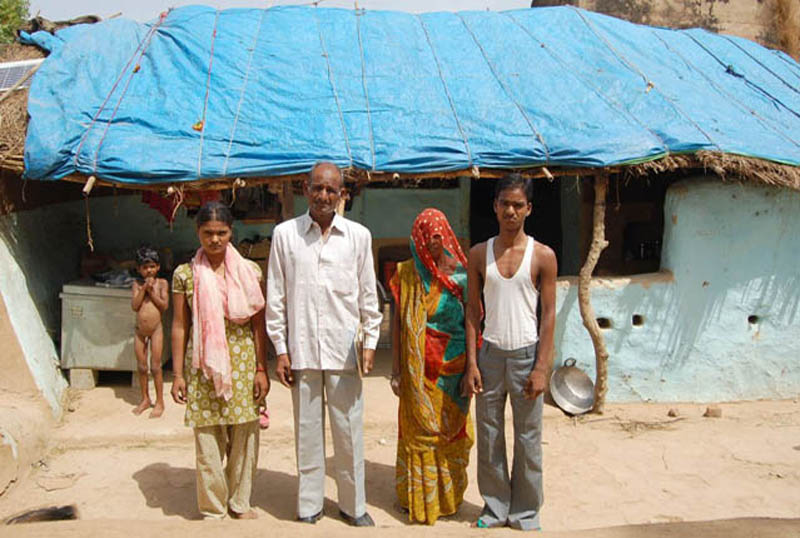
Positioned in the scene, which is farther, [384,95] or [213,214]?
[384,95]

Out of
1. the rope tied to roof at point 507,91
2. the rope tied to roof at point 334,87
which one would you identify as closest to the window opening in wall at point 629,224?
the rope tied to roof at point 507,91

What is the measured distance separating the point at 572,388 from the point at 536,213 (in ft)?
14.1

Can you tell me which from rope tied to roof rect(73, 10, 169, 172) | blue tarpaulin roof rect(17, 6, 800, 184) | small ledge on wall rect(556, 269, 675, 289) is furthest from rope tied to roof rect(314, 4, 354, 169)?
small ledge on wall rect(556, 269, 675, 289)

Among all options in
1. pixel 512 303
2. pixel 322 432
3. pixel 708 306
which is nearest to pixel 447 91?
pixel 708 306

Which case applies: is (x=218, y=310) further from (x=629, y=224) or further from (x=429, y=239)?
(x=629, y=224)

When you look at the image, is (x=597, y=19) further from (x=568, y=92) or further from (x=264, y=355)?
(x=264, y=355)

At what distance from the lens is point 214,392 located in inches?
128

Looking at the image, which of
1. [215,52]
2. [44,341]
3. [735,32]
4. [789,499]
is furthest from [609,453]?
[735,32]

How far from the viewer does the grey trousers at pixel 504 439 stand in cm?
329

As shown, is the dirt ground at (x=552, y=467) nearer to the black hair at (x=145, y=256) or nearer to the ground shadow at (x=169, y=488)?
the ground shadow at (x=169, y=488)

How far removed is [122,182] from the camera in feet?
17.2

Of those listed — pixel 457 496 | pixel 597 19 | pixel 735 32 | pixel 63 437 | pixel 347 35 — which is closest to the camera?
pixel 457 496

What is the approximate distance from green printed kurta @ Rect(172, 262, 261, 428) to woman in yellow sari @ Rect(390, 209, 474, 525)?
80cm

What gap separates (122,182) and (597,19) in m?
5.57
